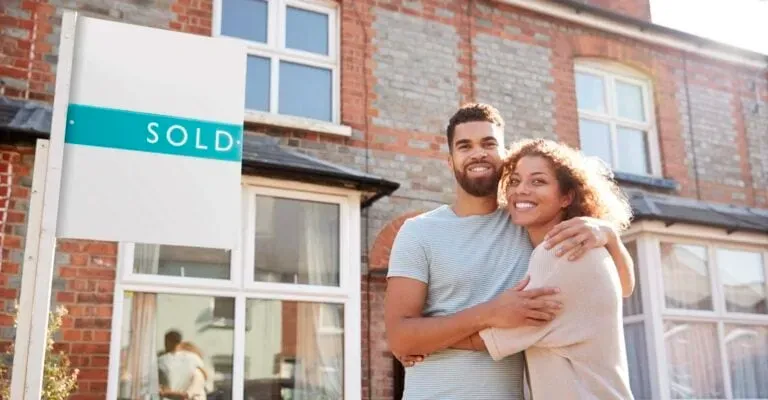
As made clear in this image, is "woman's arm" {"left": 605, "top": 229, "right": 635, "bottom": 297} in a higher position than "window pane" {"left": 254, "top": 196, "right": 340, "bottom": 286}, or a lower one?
lower

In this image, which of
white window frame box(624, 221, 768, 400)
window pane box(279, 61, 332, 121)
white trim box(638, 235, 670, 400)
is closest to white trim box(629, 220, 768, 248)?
white window frame box(624, 221, 768, 400)

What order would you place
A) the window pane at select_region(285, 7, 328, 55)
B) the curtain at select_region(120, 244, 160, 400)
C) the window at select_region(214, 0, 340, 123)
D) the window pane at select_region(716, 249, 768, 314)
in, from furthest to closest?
the window pane at select_region(716, 249, 768, 314) → the window pane at select_region(285, 7, 328, 55) → the window at select_region(214, 0, 340, 123) → the curtain at select_region(120, 244, 160, 400)

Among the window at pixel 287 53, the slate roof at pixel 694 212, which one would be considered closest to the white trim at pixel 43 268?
the window at pixel 287 53

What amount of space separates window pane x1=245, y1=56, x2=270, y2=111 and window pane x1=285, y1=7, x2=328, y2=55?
0.34 m

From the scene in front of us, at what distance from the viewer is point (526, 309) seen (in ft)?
6.52

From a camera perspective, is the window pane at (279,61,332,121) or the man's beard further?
the window pane at (279,61,332,121)

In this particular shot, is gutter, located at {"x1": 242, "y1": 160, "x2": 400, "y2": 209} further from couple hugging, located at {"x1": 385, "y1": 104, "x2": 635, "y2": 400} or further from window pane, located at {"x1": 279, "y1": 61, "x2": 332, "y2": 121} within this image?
couple hugging, located at {"x1": 385, "y1": 104, "x2": 635, "y2": 400}

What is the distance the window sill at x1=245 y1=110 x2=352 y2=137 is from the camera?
640 centimetres

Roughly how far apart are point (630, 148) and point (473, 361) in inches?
280

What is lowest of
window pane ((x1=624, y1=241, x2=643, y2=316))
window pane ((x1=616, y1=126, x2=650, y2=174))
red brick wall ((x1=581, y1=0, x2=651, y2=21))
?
window pane ((x1=624, y1=241, x2=643, y2=316))

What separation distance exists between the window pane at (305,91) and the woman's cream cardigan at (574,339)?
16.7 ft

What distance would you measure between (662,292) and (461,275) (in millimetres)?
5350

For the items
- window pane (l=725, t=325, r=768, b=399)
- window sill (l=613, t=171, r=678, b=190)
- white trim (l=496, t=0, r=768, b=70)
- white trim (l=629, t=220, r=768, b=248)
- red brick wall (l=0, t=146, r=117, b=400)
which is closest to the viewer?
red brick wall (l=0, t=146, r=117, b=400)

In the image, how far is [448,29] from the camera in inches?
305
